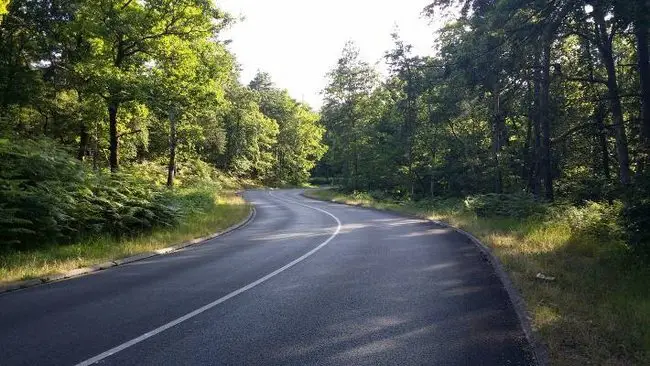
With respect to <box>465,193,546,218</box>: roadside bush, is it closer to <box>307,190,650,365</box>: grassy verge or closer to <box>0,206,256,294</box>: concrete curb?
<box>307,190,650,365</box>: grassy verge

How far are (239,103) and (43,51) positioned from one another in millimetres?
50532

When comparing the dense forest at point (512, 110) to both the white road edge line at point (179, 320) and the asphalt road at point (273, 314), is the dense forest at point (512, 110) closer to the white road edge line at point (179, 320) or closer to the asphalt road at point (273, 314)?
the asphalt road at point (273, 314)

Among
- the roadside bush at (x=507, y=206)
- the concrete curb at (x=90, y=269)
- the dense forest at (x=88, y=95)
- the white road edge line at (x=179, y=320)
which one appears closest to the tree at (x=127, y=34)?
the dense forest at (x=88, y=95)

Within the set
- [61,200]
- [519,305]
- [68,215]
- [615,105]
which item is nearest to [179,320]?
[519,305]

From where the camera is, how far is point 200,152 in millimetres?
65750

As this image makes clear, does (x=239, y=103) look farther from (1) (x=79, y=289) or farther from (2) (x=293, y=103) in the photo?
(1) (x=79, y=289)

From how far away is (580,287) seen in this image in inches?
314

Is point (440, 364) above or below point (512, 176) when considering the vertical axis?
below

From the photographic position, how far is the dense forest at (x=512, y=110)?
1247 centimetres

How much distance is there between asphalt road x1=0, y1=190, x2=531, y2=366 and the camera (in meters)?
5.27

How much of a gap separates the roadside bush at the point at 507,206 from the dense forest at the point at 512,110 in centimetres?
51

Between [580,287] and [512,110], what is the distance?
19842 mm

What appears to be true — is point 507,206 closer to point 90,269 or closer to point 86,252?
point 86,252

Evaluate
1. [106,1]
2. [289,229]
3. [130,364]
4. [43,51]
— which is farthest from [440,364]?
[43,51]
